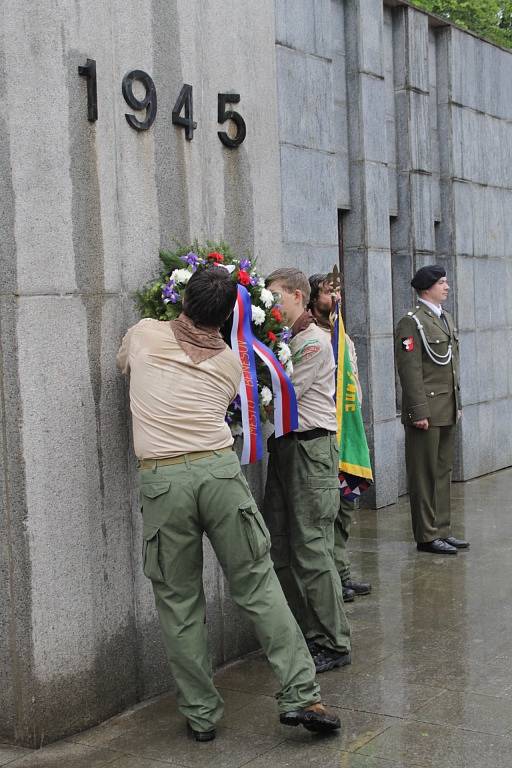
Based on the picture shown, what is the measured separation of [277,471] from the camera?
595cm

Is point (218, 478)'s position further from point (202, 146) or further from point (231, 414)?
point (202, 146)

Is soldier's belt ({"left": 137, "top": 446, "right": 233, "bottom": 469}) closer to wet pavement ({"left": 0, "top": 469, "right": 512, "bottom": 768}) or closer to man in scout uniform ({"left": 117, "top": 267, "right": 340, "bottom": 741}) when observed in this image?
man in scout uniform ({"left": 117, "top": 267, "right": 340, "bottom": 741})

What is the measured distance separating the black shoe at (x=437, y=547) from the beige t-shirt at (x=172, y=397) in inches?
149

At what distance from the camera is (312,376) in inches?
229

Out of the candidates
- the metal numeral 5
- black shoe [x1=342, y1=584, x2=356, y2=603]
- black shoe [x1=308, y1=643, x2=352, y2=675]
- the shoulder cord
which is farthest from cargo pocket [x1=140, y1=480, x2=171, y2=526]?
the shoulder cord

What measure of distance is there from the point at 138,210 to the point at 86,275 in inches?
20.8

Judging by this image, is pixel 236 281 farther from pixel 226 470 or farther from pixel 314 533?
pixel 314 533

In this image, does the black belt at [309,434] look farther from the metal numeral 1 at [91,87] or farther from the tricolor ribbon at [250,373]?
the metal numeral 1 at [91,87]

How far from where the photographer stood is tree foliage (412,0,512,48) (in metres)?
24.5

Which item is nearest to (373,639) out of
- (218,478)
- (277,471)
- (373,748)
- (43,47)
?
(277,471)

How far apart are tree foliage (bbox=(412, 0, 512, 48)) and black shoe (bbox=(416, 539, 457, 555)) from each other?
18.0 m

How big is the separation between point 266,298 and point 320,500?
3.51 feet

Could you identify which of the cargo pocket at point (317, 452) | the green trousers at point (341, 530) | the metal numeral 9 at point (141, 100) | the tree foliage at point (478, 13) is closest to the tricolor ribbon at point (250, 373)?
the cargo pocket at point (317, 452)

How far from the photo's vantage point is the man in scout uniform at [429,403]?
825 cm
